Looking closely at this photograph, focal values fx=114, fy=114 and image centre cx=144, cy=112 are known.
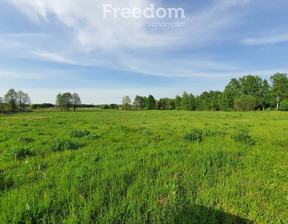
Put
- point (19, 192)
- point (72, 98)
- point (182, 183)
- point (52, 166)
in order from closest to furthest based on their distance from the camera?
point (19, 192) < point (182, 183) < point (52, 166) < point (72, 98)

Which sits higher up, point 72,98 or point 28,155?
point 72,98

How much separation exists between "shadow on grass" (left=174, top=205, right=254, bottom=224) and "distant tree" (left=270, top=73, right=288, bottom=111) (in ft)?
272

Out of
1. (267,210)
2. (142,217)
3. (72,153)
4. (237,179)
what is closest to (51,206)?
(142,217)

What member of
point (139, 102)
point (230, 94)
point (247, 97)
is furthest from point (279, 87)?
point (139, 102)

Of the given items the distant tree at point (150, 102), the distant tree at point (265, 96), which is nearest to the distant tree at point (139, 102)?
the distant tree at point (150, 102)

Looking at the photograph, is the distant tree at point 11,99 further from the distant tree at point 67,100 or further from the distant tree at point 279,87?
the distant tree at point 279,87

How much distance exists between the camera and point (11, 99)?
209ft

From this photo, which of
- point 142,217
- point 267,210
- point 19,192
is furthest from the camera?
point 19,192

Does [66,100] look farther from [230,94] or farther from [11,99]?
[230,94]

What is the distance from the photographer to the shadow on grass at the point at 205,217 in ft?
6.48

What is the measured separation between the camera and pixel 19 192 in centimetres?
246

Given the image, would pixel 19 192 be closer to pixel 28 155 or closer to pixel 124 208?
pixel 124 208

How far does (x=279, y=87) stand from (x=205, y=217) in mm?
86296

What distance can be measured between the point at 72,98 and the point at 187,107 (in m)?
88.7
